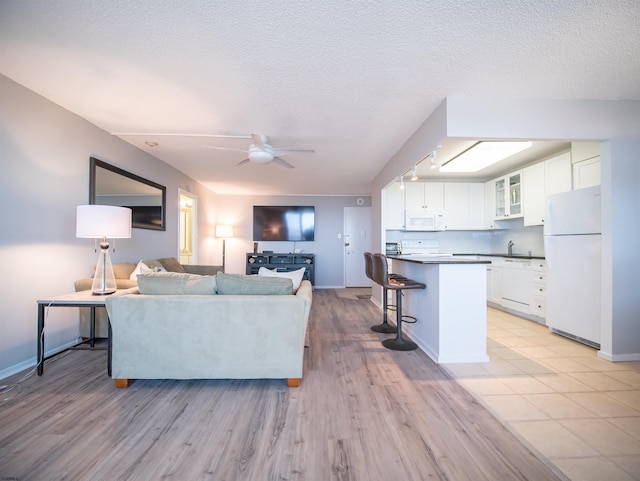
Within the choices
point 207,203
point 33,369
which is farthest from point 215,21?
point 207,203

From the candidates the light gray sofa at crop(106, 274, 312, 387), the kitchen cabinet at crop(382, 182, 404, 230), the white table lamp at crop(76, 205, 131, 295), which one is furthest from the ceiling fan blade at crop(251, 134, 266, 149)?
the kitchen cabinet at crop(382, 182, 404, 230)

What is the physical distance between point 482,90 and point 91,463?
347 cm

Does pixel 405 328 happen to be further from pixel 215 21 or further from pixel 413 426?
pixel 215 21

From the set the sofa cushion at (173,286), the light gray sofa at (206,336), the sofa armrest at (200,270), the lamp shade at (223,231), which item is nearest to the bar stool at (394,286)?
the light gray sofa at (206,336)

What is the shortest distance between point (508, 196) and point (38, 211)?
5.81 meters

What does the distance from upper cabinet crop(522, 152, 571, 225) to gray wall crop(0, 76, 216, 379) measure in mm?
5354

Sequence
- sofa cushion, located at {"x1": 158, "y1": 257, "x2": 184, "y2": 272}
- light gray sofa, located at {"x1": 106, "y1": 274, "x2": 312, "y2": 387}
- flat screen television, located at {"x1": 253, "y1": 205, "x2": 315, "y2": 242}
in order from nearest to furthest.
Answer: light gray sofa, located at {"x1": 106, "y1": 274, "x2": 312, "y2": 387}
sofa cushion, located at {"x1": 158, "y1": 257, "x2": 184, "y2": 272}
flat screen television, located at {"x1": 253, "y1": 205, "x2": 315, "y2": 242}

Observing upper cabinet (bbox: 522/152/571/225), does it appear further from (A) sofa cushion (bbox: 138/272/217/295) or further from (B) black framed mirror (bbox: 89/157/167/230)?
(B) black framed mirror (bbox: 89/157/167/230)

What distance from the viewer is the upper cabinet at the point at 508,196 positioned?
4.14 m

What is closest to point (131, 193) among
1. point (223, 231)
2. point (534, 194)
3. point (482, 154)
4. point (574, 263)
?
point (223, 231)

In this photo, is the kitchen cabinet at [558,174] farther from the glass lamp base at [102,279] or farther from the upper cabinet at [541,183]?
the glass lamp base at [102,279]

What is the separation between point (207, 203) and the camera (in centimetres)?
596

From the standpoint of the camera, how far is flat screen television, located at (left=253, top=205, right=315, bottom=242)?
21.1ft

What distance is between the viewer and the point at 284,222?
6.44 metres
